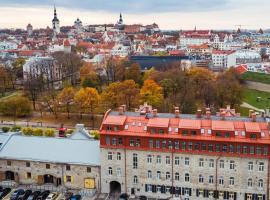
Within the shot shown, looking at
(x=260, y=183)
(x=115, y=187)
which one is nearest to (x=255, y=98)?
(x=260, y=183)

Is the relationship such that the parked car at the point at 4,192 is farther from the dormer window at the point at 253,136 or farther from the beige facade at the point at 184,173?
the dormer window at the point at 253,136

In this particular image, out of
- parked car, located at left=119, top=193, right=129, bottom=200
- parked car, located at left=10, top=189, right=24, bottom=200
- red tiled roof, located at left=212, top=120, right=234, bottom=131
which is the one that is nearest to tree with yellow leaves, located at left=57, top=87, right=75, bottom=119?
parked car, located at left=10, top=189, right=24, bottom=200

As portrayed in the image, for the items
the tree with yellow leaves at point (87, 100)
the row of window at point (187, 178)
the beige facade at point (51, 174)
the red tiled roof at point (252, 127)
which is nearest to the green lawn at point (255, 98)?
the tree with yellow leaves at point (87, 100)

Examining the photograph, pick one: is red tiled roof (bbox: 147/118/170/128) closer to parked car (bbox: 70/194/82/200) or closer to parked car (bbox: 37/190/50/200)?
parked car (bbox: 70/194/82/200)

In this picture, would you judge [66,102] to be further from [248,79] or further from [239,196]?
[248,79]

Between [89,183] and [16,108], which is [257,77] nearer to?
[16,108]
